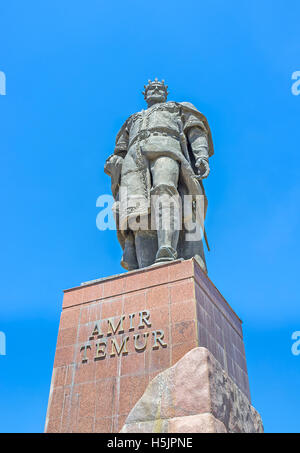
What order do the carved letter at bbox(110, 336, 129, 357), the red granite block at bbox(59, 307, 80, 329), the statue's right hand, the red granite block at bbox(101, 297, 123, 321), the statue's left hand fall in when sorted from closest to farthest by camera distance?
the carved letter at bbox(110, 336, 129, 357), the red granite block at bbox(101, 297, 123, 321), the red granite block at bbox(59, 307, 80, 329), the statue's left hand, the statue's right hand

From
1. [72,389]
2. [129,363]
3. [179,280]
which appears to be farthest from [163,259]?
[72,389]

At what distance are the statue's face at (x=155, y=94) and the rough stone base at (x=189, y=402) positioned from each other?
18.0 ft

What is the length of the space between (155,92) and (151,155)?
6.61 ft

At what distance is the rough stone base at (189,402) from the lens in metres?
4.59

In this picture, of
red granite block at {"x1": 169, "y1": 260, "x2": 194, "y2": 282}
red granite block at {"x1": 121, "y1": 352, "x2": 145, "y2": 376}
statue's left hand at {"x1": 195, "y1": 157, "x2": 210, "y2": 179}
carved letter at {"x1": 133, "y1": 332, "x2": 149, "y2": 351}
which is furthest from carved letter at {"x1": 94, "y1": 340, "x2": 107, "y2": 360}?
statue's left hand at {"x1": 195, "y1": 157, "x2": 210, "y2": 179}

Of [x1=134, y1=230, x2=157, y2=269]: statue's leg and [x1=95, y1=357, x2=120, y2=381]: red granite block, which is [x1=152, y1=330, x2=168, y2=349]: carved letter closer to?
[x1=95, y1=357, x2=120, y2=381]: red granite block

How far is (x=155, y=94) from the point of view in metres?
9.17

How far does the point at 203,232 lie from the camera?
805cm

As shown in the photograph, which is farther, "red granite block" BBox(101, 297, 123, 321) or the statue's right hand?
the statue's right hand

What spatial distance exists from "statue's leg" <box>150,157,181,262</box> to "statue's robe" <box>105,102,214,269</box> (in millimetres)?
148

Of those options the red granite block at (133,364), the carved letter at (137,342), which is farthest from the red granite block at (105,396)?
the carved letter at (137,342)

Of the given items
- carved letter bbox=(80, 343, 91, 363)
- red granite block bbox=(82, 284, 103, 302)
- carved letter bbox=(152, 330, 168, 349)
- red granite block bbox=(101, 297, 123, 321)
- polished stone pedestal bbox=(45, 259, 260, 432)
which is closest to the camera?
polished stone pedestal bbox=(45, 259, 260, 432)

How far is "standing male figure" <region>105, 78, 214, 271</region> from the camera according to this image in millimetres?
7320
